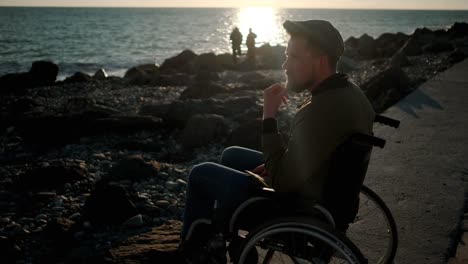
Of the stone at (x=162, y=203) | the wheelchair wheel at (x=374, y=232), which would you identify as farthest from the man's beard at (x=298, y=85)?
the stone at (x=162, y=203)

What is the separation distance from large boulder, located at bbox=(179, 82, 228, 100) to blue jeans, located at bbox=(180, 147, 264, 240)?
1039cm

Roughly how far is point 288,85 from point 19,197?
4.70 meters

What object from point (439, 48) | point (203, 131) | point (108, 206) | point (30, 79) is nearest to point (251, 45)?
point (439, 48)

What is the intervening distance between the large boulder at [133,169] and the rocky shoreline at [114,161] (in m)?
0.01

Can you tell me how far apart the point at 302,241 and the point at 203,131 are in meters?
5.93

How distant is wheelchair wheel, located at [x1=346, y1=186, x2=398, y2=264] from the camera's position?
122 inches

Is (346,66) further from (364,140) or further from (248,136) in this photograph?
(364,140)

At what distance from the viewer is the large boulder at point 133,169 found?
6.44 meters

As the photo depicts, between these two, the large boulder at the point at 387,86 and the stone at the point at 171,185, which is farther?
the large boulder at the point at 387,86

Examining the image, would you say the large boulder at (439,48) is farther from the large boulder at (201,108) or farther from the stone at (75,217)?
the stone at (75,217)

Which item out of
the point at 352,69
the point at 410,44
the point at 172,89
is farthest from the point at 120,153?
the point at 410,44

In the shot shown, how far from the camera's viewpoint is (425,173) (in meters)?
4.78

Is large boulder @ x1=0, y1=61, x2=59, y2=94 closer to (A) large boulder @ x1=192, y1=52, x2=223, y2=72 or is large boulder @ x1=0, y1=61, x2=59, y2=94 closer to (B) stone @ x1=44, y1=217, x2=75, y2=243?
(A) large boulder @ x1=192, y1=52, x2=223, y2=72

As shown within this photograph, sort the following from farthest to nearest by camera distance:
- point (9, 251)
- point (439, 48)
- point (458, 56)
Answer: point (439, 48) < point (458, 56) < point (9, 251)
